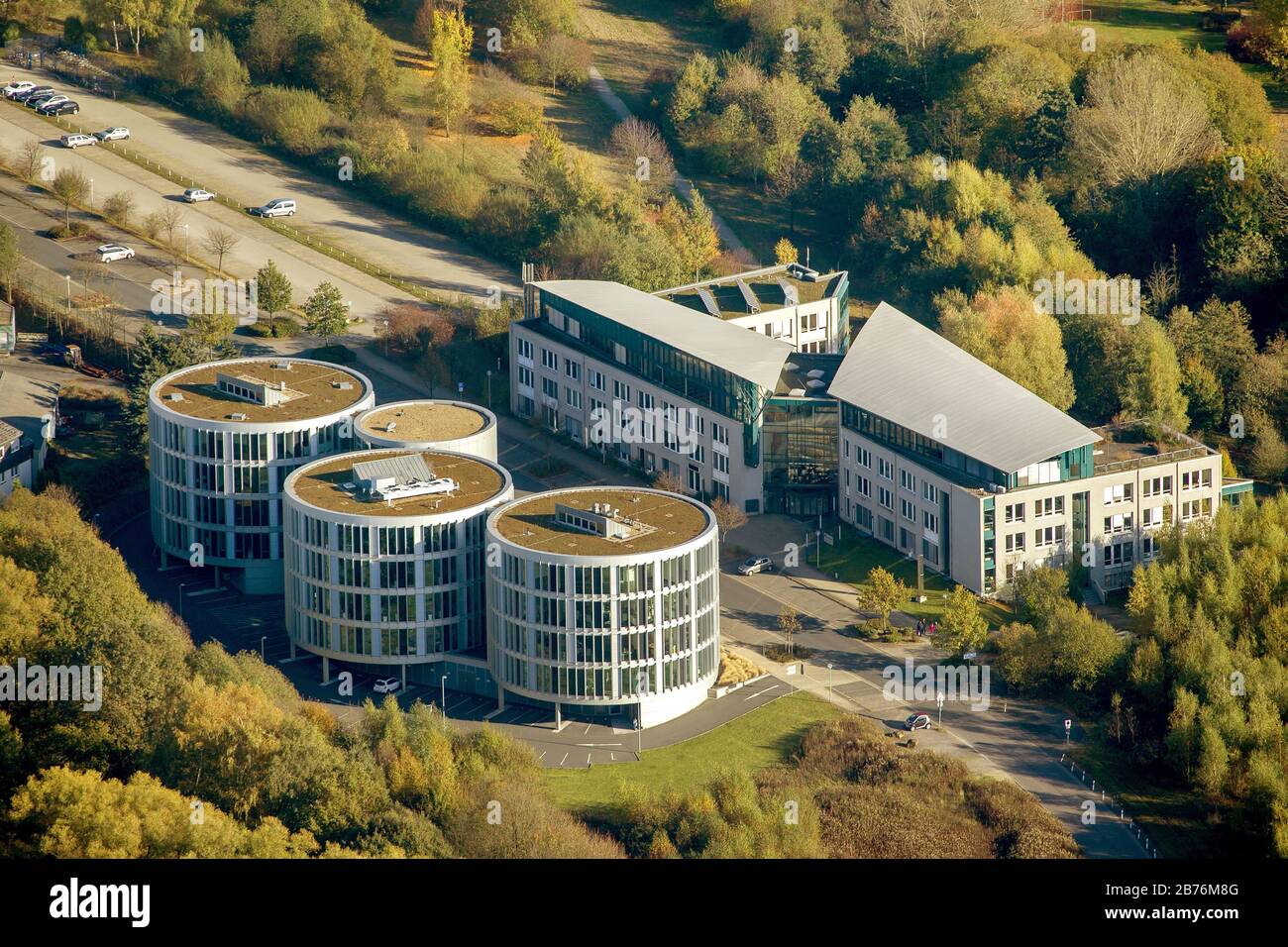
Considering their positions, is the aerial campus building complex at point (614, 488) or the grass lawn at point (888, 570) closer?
the aerial campus building complex at point (614, 488)

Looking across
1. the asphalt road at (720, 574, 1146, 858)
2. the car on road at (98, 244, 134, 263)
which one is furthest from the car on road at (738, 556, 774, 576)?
the car on road at (98, 244, 134, 263)

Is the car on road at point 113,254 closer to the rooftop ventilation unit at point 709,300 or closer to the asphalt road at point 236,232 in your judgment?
the asphalt road at point 236,232

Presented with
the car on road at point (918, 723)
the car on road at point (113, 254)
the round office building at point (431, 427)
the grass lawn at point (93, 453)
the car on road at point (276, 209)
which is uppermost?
the car on road at point (276, 209)

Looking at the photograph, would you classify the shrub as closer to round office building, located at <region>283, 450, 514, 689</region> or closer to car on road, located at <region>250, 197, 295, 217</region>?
car on road, located at <region>250, 197, 295, 217</region>

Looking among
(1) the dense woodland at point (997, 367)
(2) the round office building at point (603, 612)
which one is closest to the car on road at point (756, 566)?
(2) the round office building at point (603, 612)

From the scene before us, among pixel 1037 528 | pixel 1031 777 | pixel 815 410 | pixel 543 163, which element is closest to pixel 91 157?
pixel 543 163

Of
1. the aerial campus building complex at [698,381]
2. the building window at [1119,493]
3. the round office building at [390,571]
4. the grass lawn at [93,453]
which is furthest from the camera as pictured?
the grass lawn at [93,453]

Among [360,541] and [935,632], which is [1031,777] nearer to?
[935,632]
